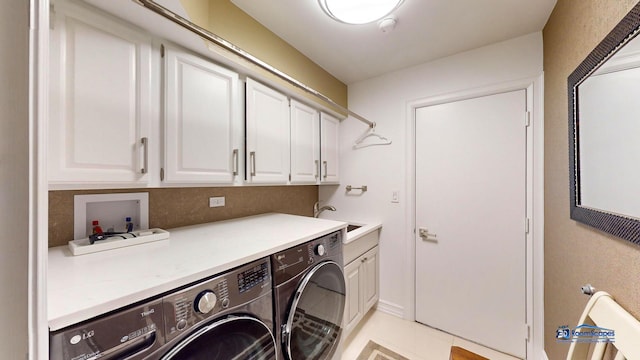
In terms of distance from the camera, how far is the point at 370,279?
84.6 inches

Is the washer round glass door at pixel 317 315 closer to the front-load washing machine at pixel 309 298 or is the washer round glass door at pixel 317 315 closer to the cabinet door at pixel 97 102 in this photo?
the front-load washing machine at pixel 309 298

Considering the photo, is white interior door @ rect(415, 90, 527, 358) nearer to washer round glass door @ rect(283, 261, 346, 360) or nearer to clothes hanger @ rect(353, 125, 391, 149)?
clothes hanger @ rect(353, 125, 391, 149)

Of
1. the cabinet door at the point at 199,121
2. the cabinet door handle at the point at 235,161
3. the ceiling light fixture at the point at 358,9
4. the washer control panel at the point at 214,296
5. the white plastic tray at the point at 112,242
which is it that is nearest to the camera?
the washer control panel at the point at 214,296

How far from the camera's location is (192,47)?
46.9 inches

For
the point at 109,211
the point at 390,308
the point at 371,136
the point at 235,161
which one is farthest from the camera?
the point at 371,136

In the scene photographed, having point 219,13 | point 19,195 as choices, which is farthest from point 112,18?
point 19,195

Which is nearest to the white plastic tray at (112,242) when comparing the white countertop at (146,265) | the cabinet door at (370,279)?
the white countertop at (146,265)

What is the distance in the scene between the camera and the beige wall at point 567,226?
84 cm

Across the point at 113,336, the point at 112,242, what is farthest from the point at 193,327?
the point at 112,242

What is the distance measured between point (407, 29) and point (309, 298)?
1.95m

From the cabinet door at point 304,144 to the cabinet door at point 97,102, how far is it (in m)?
1.02

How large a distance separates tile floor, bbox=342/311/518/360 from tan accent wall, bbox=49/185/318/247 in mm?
1263

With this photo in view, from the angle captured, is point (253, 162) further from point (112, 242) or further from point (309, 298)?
point (309, 298)

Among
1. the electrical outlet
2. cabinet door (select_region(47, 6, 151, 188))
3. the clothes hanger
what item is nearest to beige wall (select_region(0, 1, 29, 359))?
cabinet door (select_region(47, 6, 151, 188))
